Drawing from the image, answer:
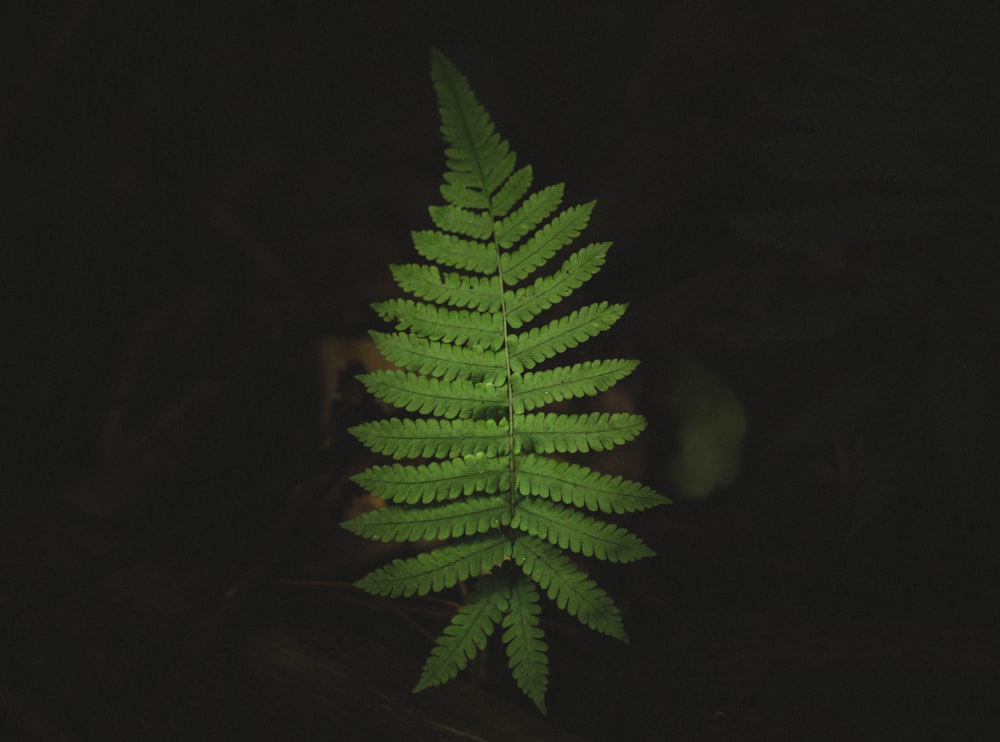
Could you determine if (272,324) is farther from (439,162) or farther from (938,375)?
(938,375)

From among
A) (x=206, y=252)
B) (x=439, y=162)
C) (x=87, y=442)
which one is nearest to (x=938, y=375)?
(x=439, y=162)

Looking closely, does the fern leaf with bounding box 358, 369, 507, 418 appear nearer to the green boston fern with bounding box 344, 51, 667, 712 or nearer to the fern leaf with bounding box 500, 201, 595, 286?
the green boston fern with bounding box 344, 51, 667, 712

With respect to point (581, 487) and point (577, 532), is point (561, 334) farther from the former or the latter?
point (577, 532)

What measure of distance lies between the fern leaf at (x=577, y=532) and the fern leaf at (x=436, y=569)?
0.11 metres

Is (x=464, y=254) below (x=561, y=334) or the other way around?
the other way around

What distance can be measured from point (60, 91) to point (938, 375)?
4124 millimetres

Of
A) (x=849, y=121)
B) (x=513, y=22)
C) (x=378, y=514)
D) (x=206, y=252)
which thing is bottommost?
(x=378, y=514)

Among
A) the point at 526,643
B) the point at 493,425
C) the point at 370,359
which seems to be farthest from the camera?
the point at 370,359

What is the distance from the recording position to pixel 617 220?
8.68ft

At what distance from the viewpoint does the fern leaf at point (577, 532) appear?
1.88 metres

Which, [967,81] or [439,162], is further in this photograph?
[439,162]

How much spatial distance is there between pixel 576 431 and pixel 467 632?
27.2 inches

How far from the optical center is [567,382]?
193cm

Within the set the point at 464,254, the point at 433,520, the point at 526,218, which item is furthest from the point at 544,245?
the point at 433,520
